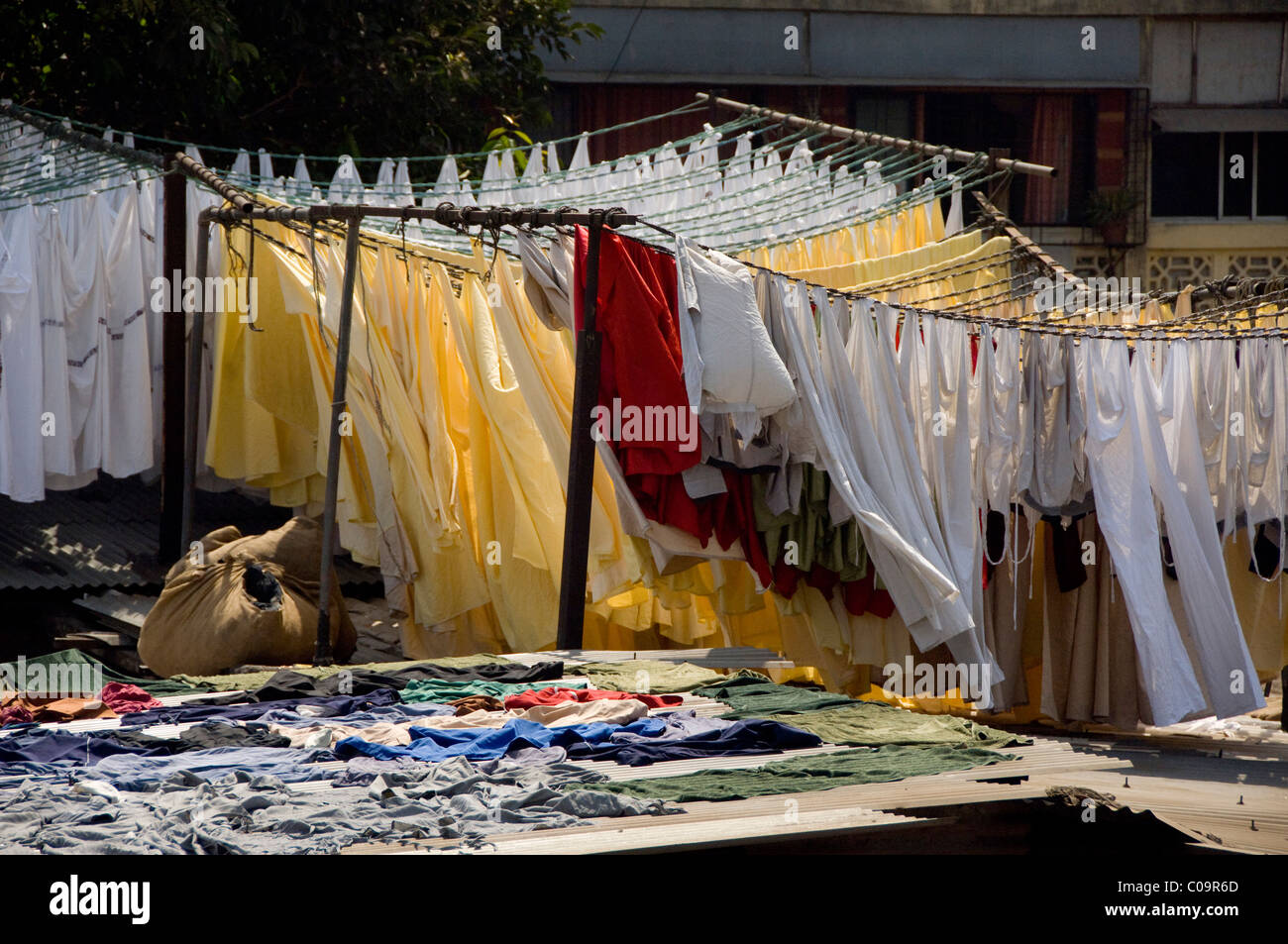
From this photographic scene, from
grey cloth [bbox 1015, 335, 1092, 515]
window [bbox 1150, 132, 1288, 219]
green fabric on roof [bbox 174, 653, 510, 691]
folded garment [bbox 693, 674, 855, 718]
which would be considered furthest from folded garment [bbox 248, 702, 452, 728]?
window [bbox 1150, 132, 1288, 219]

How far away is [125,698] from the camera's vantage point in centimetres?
531

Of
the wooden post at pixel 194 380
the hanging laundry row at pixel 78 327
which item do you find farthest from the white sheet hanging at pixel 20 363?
the wooden post at pixel 194 380

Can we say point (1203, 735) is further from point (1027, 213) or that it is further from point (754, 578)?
point (1027, 213)

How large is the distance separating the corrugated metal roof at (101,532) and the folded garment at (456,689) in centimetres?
342

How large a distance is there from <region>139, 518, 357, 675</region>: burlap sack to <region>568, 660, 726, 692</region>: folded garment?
1621 millimetres

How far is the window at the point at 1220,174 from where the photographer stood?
61.5 ft

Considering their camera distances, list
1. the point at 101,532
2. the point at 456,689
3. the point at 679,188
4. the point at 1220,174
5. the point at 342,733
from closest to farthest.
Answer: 1. the point at 342,733
2. the point at 456,689
3. the point at 101,532
4. the point at 679,188
5. the point at 1220,174

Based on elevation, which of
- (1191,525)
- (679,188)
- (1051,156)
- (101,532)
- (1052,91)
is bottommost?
(101,532)

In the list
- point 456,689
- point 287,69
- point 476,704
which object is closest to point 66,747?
point 476,704

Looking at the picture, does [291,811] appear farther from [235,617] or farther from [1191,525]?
[1191,525]

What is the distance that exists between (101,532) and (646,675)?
15.1ft

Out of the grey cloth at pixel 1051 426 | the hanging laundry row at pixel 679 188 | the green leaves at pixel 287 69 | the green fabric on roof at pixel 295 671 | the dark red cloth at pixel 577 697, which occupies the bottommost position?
the green fabric on roof at pixel 295 671

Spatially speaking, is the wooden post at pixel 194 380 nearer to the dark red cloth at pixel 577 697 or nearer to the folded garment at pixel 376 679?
the folded garment at pixel 376 679

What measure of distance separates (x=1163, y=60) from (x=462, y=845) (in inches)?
677
